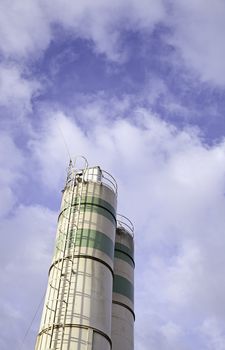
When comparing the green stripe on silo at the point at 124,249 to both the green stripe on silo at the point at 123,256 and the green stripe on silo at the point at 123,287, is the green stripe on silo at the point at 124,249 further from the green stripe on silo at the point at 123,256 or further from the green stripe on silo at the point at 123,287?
the green stripe on silo at the point at 123,287

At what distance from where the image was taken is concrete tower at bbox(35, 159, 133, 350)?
1925 cm

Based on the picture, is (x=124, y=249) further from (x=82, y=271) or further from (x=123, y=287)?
(x=82, y=271)

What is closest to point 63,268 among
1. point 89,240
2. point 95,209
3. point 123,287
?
point 89,240

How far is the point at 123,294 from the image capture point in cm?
2556

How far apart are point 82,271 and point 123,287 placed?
568 centimetres

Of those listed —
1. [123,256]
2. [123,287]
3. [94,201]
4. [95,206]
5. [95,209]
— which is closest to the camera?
[95,209]

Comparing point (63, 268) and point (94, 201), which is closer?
point (63, 268)

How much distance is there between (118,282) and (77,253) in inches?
208

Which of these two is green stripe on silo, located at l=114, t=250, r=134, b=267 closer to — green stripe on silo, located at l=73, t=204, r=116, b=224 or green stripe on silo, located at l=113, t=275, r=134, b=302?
green stripe on silo, located at l=113, t=275, r=134, b=302

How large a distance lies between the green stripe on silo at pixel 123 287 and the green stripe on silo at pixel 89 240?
3.46 meters

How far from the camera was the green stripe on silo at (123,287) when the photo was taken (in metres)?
25.6

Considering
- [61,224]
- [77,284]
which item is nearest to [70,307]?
[77,284]

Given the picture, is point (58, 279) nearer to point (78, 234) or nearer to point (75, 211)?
point (78, 234)

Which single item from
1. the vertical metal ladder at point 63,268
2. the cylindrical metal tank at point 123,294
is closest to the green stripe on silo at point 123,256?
the cylindrical metal tank at point 123,294
